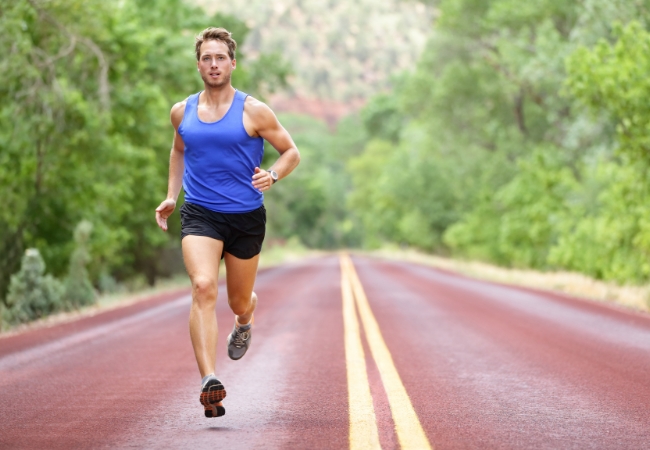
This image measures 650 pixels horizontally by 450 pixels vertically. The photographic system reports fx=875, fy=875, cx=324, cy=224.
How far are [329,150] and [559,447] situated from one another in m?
107

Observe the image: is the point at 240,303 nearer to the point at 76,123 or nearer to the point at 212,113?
the point at 212,113

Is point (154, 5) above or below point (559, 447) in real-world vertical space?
above

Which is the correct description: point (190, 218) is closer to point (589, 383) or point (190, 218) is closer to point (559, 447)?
point (559, 447)

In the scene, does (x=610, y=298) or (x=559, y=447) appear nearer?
(x=559, y=447)

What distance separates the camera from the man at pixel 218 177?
5.34 meters

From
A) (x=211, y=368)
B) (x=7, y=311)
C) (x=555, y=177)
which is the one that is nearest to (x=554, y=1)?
(x=555, y=177)

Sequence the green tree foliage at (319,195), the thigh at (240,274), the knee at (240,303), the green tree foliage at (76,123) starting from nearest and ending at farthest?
the thigh at (240,274) < the knee at (240,303) < the green tree foliage at (76,123) < the green tree foliage at (319,195)

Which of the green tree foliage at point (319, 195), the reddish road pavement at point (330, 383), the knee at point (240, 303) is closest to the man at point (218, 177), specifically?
the knee at point (240, 303)

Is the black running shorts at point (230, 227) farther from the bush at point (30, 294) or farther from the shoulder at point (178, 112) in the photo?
the bush at point (30, 294)

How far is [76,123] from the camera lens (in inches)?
695

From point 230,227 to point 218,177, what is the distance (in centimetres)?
33

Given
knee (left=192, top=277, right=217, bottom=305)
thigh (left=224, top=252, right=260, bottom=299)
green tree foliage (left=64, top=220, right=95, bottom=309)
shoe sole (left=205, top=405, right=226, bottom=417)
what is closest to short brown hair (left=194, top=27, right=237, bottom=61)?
thigh (left=224, top=252, right=260, bottom=299)

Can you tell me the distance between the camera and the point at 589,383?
6656 mm

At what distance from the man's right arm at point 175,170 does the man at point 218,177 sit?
3 centimetres
